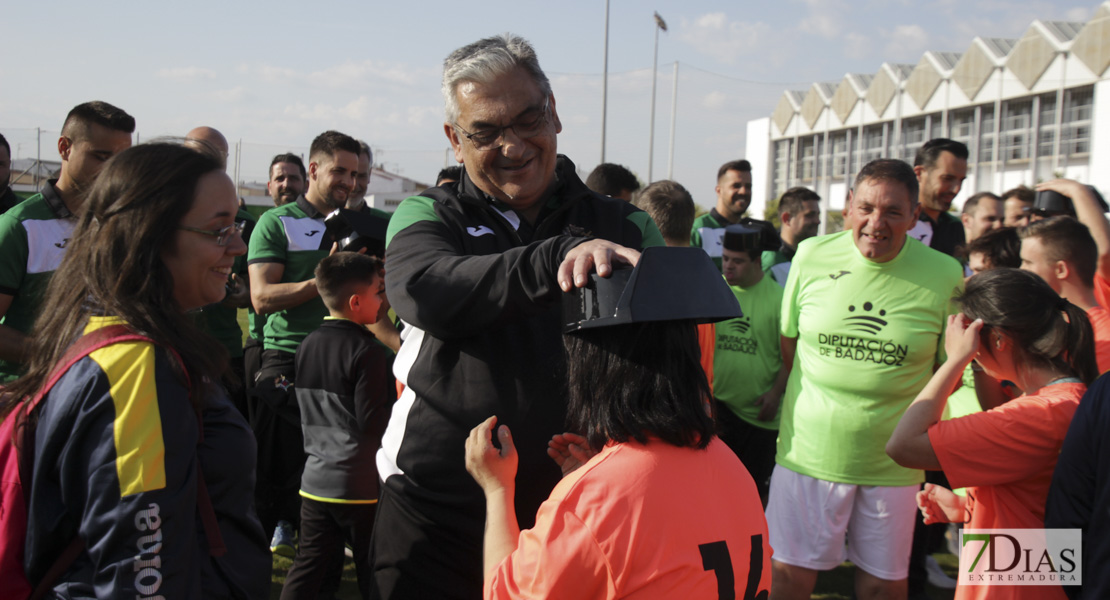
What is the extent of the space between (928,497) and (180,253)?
2.74 metres

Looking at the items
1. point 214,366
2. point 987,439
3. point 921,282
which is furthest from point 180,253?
point 921,282

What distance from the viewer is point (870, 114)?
1553 inches

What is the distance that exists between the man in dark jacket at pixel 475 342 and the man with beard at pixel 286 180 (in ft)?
18.0

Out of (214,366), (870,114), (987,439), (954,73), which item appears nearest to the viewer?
(214,366)

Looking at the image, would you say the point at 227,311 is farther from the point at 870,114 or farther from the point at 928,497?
the point at 870,114

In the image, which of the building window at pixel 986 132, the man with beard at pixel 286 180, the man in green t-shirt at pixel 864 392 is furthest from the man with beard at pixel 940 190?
the building window at pixel 986 132

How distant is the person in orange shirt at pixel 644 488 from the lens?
1435 mm

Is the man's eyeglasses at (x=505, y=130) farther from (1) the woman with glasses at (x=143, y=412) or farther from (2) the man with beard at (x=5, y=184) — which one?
(2) the man with beard at (x=5, y=184)

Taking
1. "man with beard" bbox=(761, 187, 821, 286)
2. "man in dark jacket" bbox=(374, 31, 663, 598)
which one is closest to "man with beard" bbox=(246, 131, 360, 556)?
"man in dark jacket" bbox=(374, 31, 663, 598)

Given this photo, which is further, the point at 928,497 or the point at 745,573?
the point at 928,497

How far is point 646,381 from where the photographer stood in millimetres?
1501

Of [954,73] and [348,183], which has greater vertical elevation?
[954,73]

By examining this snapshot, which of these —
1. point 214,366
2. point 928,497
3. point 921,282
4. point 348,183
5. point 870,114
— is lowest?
point 928,497

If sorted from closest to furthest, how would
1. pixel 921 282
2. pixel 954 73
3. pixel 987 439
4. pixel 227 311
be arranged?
pixel 987 439
pixel 921 282
pixel 227 311
pixel 954 73
